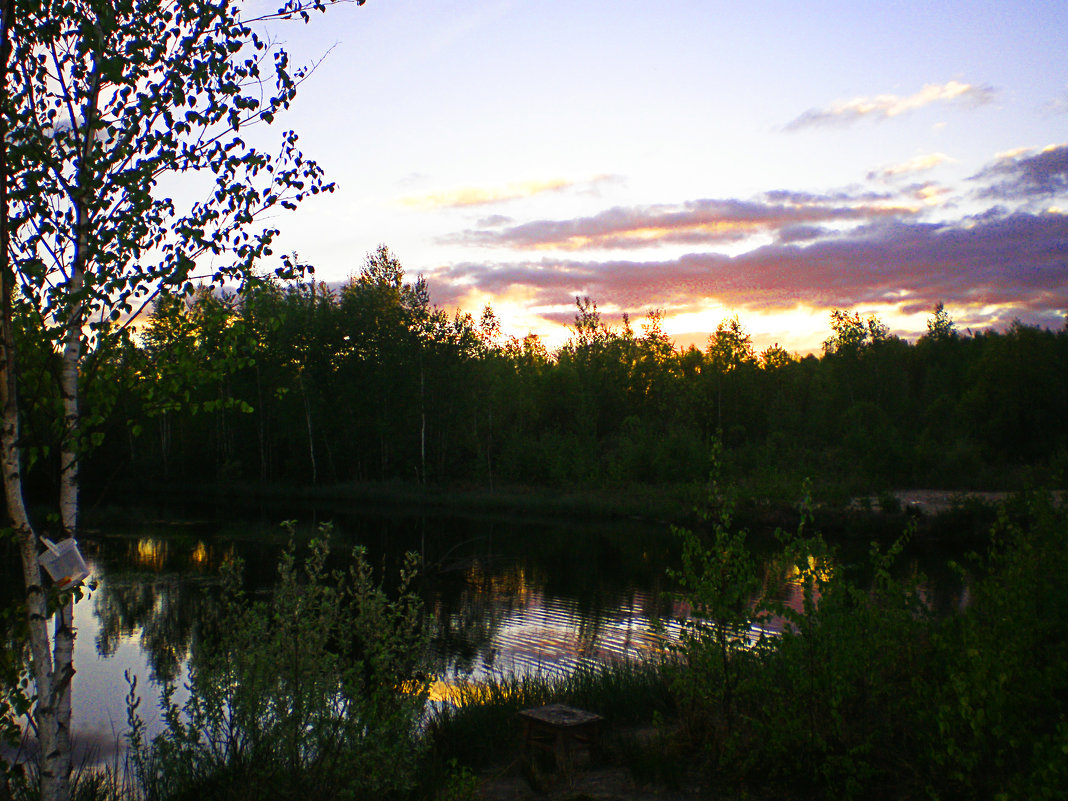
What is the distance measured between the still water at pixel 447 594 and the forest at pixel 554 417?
6407 mm

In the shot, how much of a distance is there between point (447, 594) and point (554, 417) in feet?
116

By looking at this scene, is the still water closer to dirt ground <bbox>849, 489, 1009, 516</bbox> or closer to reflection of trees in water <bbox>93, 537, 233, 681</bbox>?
reflection of trees in water <bbox>93, 537, 233, 681</bbox>

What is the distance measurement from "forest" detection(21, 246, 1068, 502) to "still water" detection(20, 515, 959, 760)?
641cm

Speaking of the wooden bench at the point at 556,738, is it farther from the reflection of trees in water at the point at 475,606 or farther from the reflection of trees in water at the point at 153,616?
the reflection of trees in water at the point at 153,616

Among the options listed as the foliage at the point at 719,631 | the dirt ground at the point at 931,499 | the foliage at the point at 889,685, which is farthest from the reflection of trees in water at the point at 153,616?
the dirt ground at the point at 931,499

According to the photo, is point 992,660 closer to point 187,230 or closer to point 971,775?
point 971,775

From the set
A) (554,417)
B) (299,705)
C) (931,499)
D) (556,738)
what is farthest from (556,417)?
(299,705)

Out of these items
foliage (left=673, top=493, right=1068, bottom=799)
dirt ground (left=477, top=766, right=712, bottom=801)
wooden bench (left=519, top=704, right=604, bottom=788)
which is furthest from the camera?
wooden bench (left=519, top=704, right=604, bottom=788)

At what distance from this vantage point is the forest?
36.1 meters

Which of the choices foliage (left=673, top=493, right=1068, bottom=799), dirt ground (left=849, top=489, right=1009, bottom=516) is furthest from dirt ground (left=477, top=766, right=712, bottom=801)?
dirt ground (left=849, top=489, right=1009, bottom=516)

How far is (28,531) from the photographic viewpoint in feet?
13.0

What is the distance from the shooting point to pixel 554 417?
53.0 metres

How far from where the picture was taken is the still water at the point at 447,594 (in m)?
11.8

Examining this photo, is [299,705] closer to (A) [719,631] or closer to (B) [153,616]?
(A) [719,631]
